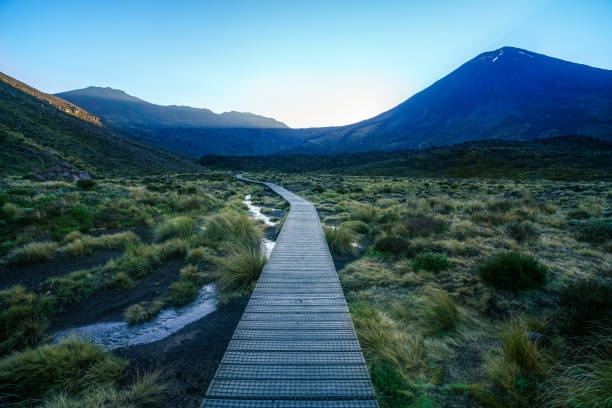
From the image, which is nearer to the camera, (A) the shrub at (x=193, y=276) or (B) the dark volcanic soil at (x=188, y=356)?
(B) the dark volcanic soil at (x=188, y=356)

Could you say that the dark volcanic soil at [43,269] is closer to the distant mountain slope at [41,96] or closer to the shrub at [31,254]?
the shrub at [31,254]

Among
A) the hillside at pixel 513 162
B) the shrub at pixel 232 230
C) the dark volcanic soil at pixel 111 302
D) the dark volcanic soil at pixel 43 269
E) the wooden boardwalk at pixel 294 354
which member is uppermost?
the hillside at pixel 513 162

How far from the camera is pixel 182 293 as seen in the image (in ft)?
17.6

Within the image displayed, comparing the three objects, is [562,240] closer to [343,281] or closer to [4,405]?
[343,281]

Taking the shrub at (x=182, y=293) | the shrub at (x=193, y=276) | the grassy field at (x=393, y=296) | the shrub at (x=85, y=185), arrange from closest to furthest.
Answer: the grassy field at (x=393, y=296), the shrub at (x=182, y=293), the shrub at (x=193, y=276), the shrub at (x=85, y=185)

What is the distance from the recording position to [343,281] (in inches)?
234

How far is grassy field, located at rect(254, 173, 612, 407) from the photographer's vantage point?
2697mm

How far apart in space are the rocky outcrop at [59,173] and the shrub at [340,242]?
25.9 m

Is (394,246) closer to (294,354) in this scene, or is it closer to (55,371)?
(294,354)

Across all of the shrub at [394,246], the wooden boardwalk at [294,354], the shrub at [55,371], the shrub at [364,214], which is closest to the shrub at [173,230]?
the wooden boardwalk at [294,354]

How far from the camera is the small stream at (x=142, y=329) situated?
4.07 meters

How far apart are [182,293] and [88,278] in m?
2.55

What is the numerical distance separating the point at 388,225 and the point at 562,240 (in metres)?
5.11

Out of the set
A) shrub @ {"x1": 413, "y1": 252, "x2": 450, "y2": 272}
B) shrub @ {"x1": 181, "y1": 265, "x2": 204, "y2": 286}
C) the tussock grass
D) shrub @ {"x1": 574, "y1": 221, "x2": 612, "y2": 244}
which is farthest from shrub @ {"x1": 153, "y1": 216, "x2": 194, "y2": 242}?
shrub @ {"x1": 574, "y1": 221, "x2": 612, "y2": 244}
